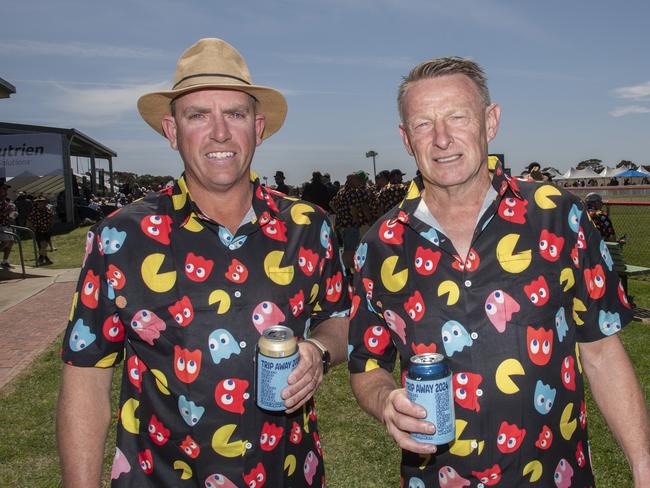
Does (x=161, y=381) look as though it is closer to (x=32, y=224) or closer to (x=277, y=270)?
(x=277, y=270)

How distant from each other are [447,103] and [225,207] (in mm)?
869

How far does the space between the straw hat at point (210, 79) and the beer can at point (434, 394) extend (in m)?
1.20

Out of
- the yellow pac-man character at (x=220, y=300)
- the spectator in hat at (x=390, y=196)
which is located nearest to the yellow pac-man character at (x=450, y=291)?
the yellow pac-man character at (x=220, y=300)

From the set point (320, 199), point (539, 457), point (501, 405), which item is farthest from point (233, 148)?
point (320, 199)

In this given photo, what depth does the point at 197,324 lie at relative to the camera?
194 cm

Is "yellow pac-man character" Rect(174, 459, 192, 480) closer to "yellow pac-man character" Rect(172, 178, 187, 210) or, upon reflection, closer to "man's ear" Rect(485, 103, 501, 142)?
"yellow pac-man character" Rect(172, 178, 187, 210)

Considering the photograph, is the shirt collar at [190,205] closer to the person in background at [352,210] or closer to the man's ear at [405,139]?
the man's ear at [405,139]

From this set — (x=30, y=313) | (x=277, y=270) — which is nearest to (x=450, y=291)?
(x=277, y=270)

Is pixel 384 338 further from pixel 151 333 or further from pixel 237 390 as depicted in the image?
pixel 151 333

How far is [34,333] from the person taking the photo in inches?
305

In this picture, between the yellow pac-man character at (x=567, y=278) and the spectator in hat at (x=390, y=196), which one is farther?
the spectator in hat at (x=390, y=196)

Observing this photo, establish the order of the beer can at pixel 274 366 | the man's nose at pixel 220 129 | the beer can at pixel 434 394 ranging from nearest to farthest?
the beer can at pixel 434 394 → the beer can at pixel 274 366 → the man's nose at pixel 220 129

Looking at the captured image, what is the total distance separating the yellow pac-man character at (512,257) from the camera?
6.25 ft

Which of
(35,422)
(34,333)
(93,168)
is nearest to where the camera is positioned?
(35,422)
